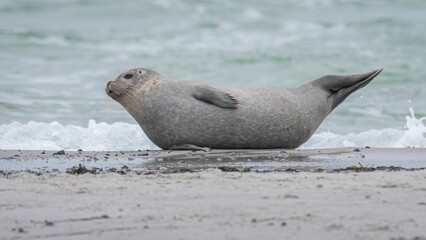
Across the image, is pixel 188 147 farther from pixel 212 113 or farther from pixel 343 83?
pixel 343 83

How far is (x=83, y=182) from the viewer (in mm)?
5203

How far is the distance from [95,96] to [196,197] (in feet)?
25.8

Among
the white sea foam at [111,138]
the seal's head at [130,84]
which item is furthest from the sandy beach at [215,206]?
the white sea foam at [111,138]

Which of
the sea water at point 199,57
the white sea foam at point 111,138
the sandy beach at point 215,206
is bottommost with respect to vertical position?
the sandy beach at point 215,206

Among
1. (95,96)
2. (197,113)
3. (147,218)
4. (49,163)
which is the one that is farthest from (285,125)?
(95,96)

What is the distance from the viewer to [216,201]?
450 cm

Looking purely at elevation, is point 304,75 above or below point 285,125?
above

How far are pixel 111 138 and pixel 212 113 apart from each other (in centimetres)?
131

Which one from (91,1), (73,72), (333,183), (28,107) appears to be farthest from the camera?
(91,1)

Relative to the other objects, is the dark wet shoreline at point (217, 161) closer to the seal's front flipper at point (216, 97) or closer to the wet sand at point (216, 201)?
the wet sand at point (216, 201)

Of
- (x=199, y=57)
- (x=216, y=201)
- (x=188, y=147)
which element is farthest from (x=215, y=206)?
(x=199, y=57)

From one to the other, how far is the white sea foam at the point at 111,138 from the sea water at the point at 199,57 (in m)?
0.01

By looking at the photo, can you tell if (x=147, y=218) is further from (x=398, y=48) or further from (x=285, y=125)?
(x=398, y=48)

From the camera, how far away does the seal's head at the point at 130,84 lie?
798 centimetres
